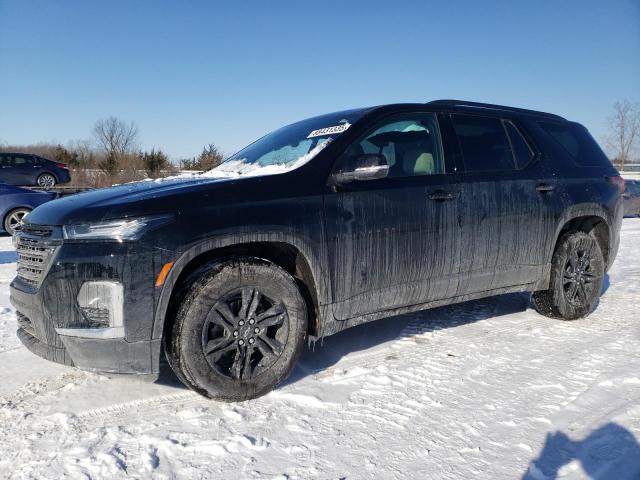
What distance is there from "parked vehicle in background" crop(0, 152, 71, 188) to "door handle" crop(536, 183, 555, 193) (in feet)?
57.0

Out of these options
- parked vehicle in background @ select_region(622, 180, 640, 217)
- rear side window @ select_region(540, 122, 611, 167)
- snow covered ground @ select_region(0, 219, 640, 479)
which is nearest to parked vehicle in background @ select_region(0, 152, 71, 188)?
snow covered ground @ select_region(0, 219, 640, 479)

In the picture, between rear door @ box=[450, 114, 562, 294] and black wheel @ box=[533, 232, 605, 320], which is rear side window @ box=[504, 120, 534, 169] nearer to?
rear door @ box=[450, 114, 562, 294]

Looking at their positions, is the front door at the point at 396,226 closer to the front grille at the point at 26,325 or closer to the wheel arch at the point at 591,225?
the wheel arch at the point at 591,225

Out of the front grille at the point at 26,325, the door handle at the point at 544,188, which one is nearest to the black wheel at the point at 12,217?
the front grille at the point at 26,325

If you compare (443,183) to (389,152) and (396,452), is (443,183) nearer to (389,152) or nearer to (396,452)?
(389,152)

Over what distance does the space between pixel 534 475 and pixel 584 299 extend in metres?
2.81

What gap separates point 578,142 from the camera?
4566 millimetres

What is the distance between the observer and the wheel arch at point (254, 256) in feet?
8.21

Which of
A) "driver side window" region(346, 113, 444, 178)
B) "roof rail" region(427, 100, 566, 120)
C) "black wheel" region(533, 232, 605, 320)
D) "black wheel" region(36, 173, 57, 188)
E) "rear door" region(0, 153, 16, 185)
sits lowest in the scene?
"black wheel" region(533, 232, 605, 320)

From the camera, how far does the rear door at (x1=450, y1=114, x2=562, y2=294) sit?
3.59 m

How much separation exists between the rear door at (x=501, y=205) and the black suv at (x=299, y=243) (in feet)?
0.04

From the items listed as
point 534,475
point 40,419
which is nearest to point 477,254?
point 534,475

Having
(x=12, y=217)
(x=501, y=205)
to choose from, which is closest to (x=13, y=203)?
(x=12, y=217)

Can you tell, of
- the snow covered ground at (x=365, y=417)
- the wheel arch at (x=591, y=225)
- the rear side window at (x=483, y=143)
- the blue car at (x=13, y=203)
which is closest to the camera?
the snow covered ground at (x=365, y=417)
